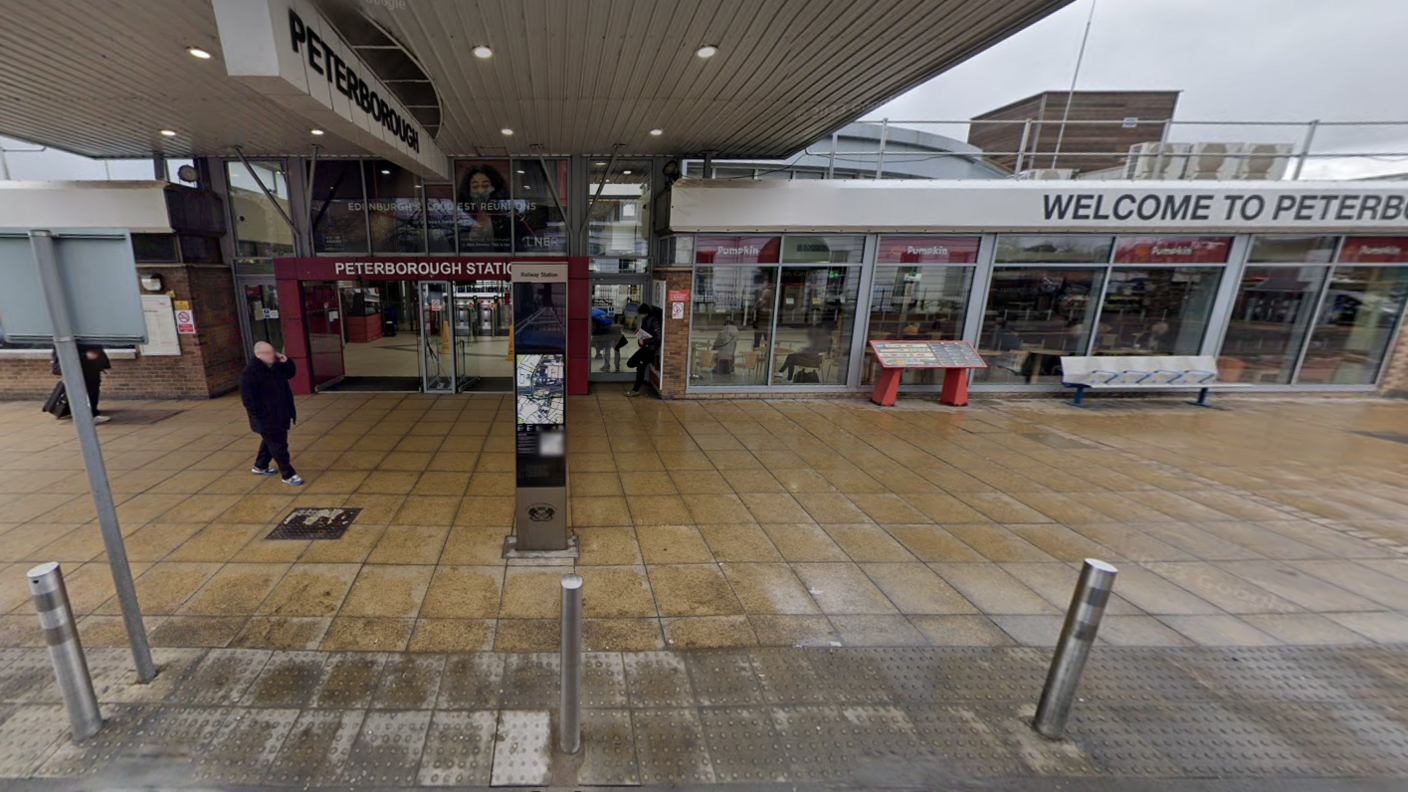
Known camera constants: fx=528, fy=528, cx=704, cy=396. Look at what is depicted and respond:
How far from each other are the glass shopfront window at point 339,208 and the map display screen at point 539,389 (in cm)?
721

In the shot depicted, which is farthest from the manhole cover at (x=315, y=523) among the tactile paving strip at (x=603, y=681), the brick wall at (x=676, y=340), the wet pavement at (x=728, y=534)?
the brick wall at (x=676, y=340)

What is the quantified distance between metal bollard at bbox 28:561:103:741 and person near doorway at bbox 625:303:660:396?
7.47 metres

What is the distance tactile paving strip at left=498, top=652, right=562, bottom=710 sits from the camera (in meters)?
2.75

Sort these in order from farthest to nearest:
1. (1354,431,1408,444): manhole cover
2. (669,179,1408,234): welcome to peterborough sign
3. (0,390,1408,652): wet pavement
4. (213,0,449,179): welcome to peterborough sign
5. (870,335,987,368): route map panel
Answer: (870,335,987,368): route map panel
(669,179,1408,234): welcome to peterborough sign
(1354,431,1408,444): manhole cover
(0,390,1408,652): wet pavement
(213,0,449,179): welcome to peterborough sign

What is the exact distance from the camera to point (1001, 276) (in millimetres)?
9695

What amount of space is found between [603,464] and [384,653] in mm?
3241

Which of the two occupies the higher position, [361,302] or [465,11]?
[465,11]

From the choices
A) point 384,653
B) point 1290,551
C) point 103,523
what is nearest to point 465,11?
point 103,523

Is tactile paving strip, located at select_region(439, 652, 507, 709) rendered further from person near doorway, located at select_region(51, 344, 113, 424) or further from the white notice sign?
the white notice sign

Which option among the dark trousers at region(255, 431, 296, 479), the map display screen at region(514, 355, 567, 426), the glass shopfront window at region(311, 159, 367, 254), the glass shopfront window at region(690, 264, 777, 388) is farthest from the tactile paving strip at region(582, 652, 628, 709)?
the glass shopfront window at region(311, 159, 367, 254)

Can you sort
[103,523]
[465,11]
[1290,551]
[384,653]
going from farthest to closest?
1. [1290,551]
2. [465,11]
3. [384,653]
4. [103,523]

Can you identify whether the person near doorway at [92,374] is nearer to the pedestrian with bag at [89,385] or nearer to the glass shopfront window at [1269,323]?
the pedestrian with bag at [89,385]

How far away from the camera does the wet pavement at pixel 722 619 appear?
8.14ft

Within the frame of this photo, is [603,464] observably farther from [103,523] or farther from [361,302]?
[361,302]
